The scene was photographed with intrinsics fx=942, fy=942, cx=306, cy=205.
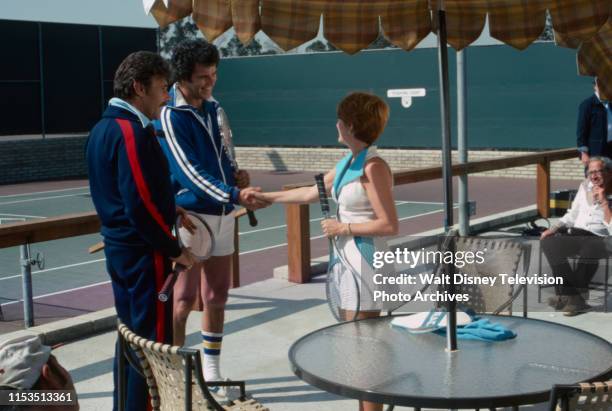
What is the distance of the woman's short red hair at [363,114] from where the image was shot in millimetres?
4312

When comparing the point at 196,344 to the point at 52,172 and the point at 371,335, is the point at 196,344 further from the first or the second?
the point at 52,172

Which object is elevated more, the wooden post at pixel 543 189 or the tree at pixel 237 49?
the tree at pixel 237 49

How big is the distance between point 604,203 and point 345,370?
4.51m

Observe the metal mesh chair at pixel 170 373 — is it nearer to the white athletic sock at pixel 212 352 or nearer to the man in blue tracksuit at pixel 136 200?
the man in blue tracksuit at pixel 136 200

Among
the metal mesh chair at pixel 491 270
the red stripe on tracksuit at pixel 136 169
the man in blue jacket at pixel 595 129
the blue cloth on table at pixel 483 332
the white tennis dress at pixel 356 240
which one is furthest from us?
the man in blue jacket at pixel 595 129

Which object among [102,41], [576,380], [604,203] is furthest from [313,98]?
[576,380]

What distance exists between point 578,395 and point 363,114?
192cm

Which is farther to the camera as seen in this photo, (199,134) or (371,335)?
(199,134)

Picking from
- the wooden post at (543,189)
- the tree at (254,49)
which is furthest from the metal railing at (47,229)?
the tree at (254,49)

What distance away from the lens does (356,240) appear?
4453mm

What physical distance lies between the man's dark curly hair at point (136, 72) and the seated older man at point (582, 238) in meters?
4.25

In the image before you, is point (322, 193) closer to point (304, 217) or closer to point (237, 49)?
point (304, 217)

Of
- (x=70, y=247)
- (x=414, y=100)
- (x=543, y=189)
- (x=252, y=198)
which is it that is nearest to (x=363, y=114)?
(x=252, y=198)

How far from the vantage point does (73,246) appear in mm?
14383
